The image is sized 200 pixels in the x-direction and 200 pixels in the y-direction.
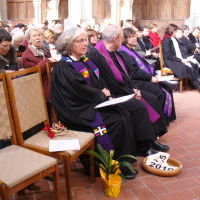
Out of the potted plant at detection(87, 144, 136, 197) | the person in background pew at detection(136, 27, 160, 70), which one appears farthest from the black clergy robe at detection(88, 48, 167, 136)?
the person in background pew at detection(136, 27, 160, 70)

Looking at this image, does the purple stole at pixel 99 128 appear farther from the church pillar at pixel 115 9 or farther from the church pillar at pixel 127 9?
the church pillar at pixel 127 9

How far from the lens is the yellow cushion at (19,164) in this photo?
2.17 m

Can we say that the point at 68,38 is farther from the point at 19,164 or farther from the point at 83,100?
the point at 19,164

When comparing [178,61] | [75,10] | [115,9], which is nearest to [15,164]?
[178,61]

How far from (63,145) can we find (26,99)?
1.68 feet

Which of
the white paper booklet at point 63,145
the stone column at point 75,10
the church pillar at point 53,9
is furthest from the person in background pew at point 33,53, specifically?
the church pillar at point 53,9

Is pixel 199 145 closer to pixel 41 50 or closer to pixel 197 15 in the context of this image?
pixel 41 50

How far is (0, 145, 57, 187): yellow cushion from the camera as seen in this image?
217 cm

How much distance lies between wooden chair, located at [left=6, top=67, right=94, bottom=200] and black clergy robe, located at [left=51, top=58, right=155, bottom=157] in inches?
6.1

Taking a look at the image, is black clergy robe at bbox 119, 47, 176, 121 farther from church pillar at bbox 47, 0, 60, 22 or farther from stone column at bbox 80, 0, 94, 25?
Result: church pillar at bbox 47, 0, 60, 22

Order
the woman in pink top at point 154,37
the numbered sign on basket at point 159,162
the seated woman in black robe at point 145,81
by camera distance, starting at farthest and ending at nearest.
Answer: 1. the woman in pink top at point 154,37
2. the seated woman in black robe at point 145,81
3. the numbered sign on basket at point 159,162

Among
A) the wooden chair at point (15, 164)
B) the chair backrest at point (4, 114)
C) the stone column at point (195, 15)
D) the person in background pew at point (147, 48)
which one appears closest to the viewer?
the wooden chair at point (15, 164)

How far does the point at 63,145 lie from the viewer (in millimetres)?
2666

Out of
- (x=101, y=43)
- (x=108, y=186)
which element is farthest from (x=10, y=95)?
(x=101, y=43)
